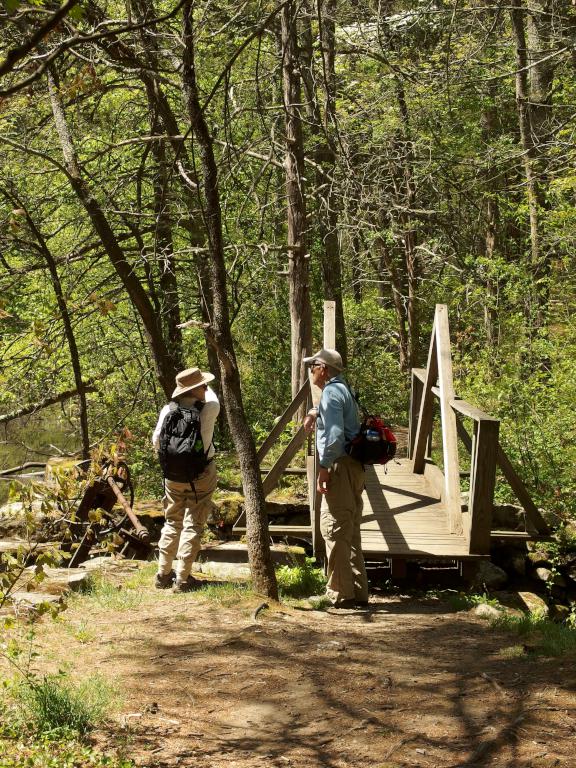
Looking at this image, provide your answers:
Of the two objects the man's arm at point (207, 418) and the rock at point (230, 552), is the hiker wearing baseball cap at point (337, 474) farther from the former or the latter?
the rock at point (230, 552)

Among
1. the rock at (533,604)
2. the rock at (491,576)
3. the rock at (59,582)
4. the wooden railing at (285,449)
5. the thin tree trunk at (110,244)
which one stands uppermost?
the thin tree trunk at (110,244)

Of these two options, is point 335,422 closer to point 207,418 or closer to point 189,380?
point 207,418

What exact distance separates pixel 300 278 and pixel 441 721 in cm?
806

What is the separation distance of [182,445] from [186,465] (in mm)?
167

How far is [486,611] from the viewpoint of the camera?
729cm

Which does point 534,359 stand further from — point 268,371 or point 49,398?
point 49,398

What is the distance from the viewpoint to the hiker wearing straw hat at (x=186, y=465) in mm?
7305

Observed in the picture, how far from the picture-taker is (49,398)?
47.4ft

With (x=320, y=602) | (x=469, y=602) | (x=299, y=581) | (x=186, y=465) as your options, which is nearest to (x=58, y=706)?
(x=186, y=465)

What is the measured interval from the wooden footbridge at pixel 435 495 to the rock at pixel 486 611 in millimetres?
533

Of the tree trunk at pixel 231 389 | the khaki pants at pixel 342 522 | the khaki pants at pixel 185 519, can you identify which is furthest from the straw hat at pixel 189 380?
the khaki pants at pixel 342 522

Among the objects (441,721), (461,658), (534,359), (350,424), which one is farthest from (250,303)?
(441,721)

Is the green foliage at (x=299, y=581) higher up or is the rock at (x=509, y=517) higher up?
the green foliage at (x=299, y=581)

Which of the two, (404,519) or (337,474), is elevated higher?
(337,474)
